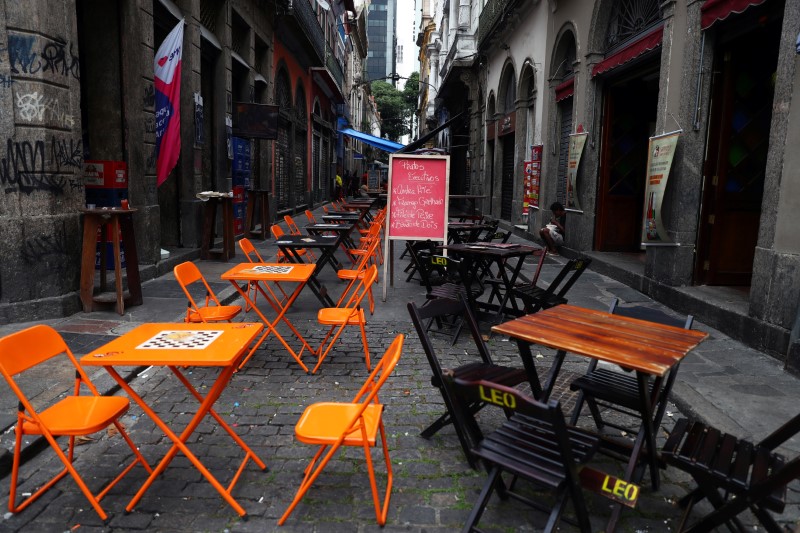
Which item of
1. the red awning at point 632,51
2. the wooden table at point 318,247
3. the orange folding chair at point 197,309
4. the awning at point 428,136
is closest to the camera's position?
the orange folding chair at point 197,309

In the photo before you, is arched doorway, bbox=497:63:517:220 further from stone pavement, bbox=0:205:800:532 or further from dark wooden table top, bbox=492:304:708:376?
dark wooden table top, bbox=492:304:708:376

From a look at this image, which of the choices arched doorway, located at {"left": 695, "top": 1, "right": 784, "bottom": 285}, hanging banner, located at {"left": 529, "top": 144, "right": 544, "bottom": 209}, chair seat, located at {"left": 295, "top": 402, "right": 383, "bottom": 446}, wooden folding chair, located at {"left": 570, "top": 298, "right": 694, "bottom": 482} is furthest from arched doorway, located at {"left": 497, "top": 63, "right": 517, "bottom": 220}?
chair seat, located at {"left": 295, "top": 402, "right": 383, "bottom": 446}

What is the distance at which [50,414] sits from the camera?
9.45ft

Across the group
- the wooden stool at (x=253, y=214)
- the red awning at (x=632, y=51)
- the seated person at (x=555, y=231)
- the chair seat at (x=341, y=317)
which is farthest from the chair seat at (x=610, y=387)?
the wooden stool at (x=253, y=214)

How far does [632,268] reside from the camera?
8.70m

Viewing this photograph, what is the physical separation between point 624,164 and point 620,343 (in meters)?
8.39

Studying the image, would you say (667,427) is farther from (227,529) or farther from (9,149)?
(9,149)

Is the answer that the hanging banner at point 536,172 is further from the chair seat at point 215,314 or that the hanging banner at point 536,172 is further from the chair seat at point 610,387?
the chair seat at point 610,387

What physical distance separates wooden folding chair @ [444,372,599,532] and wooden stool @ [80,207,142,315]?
499 cm

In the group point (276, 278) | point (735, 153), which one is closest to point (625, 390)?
point (276, 278)

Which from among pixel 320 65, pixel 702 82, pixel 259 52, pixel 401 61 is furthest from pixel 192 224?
pixel 401 61

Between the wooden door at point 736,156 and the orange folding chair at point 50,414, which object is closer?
the orange folding chair at point 50,414

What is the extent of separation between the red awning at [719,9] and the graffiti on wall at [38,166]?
7.21 m

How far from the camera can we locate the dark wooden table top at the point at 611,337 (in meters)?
2.72
